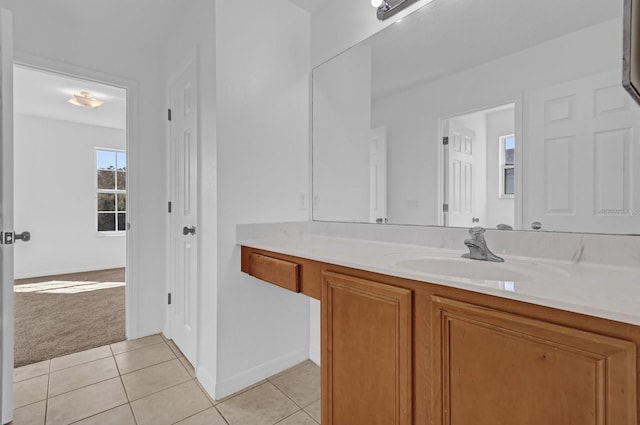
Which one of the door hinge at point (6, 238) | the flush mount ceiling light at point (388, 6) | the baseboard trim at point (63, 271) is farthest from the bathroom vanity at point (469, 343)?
the baseboard trim at point (63, 271)

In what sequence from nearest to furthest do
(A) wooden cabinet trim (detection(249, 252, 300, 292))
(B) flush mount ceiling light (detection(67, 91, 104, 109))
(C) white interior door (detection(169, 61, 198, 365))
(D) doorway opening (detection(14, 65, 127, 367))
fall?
(A) wooden cabinet trim (detection(249, 252, 300, 292)), (C) white interior door (detection(169, 61, 198, 365)), (D) doorway opening (detection(14, 65, 127, 367)), (B) flush mount ceiling light (detection(67, 91, 104, 109))

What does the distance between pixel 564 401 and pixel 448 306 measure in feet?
0.94

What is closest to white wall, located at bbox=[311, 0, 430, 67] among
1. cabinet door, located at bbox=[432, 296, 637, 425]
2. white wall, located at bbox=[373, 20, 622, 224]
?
white wall, located at bbox=[373, 20, 622, 224]

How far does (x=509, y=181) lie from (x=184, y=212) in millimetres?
1982

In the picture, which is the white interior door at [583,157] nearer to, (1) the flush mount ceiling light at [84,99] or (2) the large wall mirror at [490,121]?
(2) the large wall mirror at [490,121]

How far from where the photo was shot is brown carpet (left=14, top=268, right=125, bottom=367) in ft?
7.39

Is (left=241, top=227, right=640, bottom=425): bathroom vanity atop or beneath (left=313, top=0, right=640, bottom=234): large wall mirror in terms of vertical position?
beneath

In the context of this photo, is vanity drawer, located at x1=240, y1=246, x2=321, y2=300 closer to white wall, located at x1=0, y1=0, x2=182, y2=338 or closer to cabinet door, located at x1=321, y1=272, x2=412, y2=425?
cabinet door, located at x1=321, y1=272, x2=412, y2=425

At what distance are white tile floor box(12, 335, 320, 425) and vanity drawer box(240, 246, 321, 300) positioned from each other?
713 millimetres

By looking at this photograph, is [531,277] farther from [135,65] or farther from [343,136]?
[135,65]

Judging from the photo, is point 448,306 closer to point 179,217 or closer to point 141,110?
point 179,217

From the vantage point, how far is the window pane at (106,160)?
5.13 metres

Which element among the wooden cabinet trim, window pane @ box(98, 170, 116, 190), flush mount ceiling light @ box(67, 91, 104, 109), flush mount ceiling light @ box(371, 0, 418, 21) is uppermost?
flush mount ceiling light @ box(67, 91, 104, 109)

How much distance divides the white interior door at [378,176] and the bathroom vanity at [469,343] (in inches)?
19.1
